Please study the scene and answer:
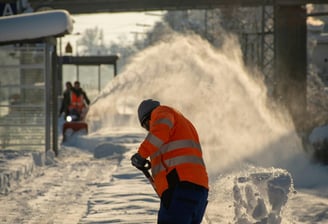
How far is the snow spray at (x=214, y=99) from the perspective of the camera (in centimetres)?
1730

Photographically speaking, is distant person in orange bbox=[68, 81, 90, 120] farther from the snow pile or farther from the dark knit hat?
the dark knit hat

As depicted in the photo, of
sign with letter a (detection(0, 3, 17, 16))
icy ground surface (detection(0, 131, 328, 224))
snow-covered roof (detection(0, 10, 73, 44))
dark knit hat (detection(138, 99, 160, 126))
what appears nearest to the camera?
dark knit hat (detection(138, 99, 160, 126))

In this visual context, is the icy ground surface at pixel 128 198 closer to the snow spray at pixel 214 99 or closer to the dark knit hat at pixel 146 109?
the dark knit hat at pixel 146 109

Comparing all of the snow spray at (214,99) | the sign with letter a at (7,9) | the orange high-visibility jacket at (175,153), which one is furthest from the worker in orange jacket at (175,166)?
the sign with letter a at (7,9)

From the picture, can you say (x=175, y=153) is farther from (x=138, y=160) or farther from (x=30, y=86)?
(x=30, y=86)

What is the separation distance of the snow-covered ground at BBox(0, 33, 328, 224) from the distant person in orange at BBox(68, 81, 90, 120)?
693 mm

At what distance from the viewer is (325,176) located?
582 inches

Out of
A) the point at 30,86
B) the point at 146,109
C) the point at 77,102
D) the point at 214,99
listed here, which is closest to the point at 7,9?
the point at 77,102

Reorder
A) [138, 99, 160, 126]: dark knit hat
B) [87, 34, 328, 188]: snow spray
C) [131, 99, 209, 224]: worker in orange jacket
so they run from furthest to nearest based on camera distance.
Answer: [87, 34, 328, 188]: snow spray → [138, 99, 160, 126]: dark knit hat → [131, 99, 209, 224]: worker in orange jacket

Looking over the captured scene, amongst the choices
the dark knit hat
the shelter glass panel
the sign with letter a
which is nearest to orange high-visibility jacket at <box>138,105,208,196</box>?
the dark knit hat

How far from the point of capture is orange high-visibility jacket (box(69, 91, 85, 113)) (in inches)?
929

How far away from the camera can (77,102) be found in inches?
931

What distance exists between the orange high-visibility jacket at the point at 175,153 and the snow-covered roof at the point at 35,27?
11.9 m

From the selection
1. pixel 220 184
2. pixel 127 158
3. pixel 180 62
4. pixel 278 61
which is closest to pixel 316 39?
pixel 278 61
